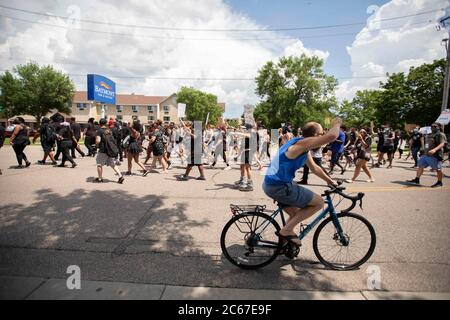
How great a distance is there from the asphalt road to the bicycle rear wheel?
13 cm

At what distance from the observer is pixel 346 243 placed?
3.20m

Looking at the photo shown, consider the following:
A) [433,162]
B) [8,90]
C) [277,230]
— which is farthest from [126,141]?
[8,90]

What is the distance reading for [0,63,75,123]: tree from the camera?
44312 millimetres

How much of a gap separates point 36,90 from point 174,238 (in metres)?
54.1

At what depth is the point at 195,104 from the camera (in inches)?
2980

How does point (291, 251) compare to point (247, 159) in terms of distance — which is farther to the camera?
point (247, 159)

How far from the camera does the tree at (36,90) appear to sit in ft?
145

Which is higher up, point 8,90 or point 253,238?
point 8,90

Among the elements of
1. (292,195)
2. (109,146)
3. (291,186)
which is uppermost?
(109,146)

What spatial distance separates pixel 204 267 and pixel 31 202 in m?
4.62

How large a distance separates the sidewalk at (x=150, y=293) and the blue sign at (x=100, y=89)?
1988cm

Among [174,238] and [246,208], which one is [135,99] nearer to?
[174,238]
